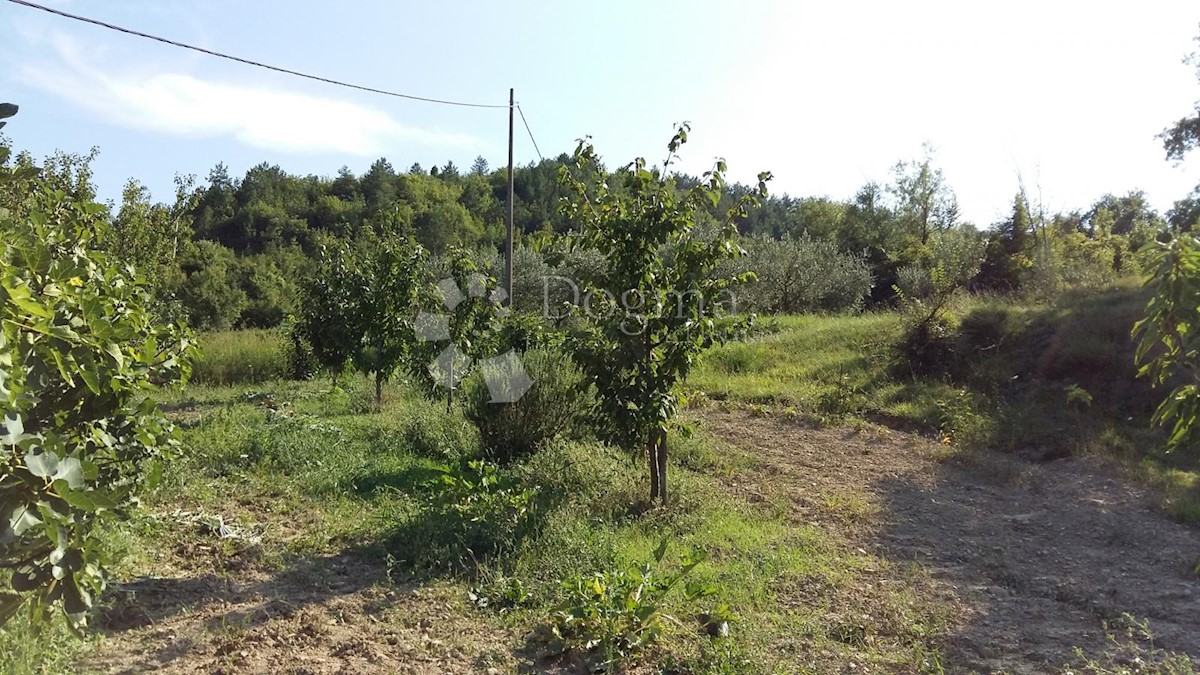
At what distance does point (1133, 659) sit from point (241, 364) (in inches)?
612

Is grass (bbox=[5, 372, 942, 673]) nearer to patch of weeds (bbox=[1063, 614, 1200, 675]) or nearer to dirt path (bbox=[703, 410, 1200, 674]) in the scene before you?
dirt path (bbox=[703, 410, 1200, 674])

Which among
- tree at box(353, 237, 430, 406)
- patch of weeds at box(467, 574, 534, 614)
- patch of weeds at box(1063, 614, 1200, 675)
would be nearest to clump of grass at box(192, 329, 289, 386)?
tree at box(353, 237, 430, 406)

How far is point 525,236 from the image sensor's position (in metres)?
12.2

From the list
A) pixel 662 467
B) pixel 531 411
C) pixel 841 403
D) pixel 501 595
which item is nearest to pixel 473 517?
pixel 501 595

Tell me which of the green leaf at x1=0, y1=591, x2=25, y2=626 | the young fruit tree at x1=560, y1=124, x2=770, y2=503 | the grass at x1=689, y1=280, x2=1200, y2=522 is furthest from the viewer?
the grass at x1=689, y1=280, x2=1200, y2=522

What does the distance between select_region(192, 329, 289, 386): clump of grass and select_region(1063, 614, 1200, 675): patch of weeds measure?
1423 centimetres

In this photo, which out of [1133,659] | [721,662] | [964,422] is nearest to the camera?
[721,662]

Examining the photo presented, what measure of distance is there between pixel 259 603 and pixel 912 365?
10.3 metres

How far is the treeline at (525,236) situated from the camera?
12789mm

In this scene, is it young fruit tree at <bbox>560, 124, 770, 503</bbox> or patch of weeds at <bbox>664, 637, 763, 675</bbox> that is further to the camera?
young fruit tree at <bbox>560, 124, 770, 503</bbox>

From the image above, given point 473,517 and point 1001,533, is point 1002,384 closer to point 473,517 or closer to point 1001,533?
point 1001,533

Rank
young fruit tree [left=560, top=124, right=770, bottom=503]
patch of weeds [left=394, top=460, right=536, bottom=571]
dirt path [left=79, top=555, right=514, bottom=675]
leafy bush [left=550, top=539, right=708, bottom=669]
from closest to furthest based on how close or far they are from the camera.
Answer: dirt path [left=79, top=555, right=514, bottom=675] < leafy bush [left=550, top=539, right=708, bottom=669] < patch of weeds [left=394, top=460, right=536, bottom=571] < young fruit tree [left=560, top=124, right=770, bottom=503]

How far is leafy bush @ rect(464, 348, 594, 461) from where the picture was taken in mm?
7098

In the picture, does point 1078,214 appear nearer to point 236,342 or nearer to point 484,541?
point 236,342
